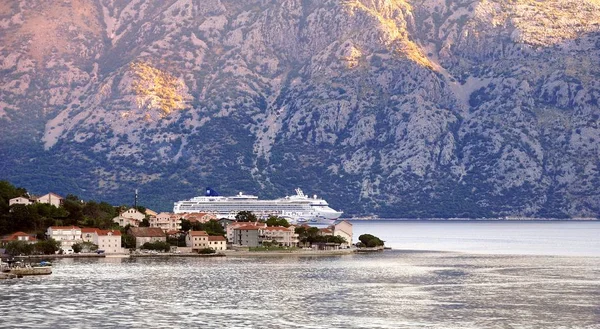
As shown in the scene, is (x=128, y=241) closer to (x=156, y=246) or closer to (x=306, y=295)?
(x=156, y=246)

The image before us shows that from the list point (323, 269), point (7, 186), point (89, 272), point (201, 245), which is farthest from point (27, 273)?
point (7, 186)

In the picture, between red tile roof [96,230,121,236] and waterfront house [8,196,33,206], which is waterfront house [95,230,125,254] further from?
waterfront house [8,196,33,206]

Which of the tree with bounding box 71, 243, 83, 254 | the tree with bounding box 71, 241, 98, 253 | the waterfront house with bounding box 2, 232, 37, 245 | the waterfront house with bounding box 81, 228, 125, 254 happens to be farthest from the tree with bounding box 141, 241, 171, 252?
the waterfront house with bounding box 2, 232, 37, 245

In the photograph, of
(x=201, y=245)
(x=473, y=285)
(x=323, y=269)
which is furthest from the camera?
(x=201, y=245)

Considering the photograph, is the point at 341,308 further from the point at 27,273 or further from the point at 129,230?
the point at 129,230

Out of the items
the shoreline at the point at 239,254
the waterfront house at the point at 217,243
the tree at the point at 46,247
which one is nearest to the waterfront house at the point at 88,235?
the shoreline at the point at 239,254

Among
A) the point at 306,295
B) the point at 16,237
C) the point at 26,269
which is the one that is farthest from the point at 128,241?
the point at 306,295

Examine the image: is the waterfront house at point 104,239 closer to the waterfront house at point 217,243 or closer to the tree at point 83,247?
the tree at point 83,247
